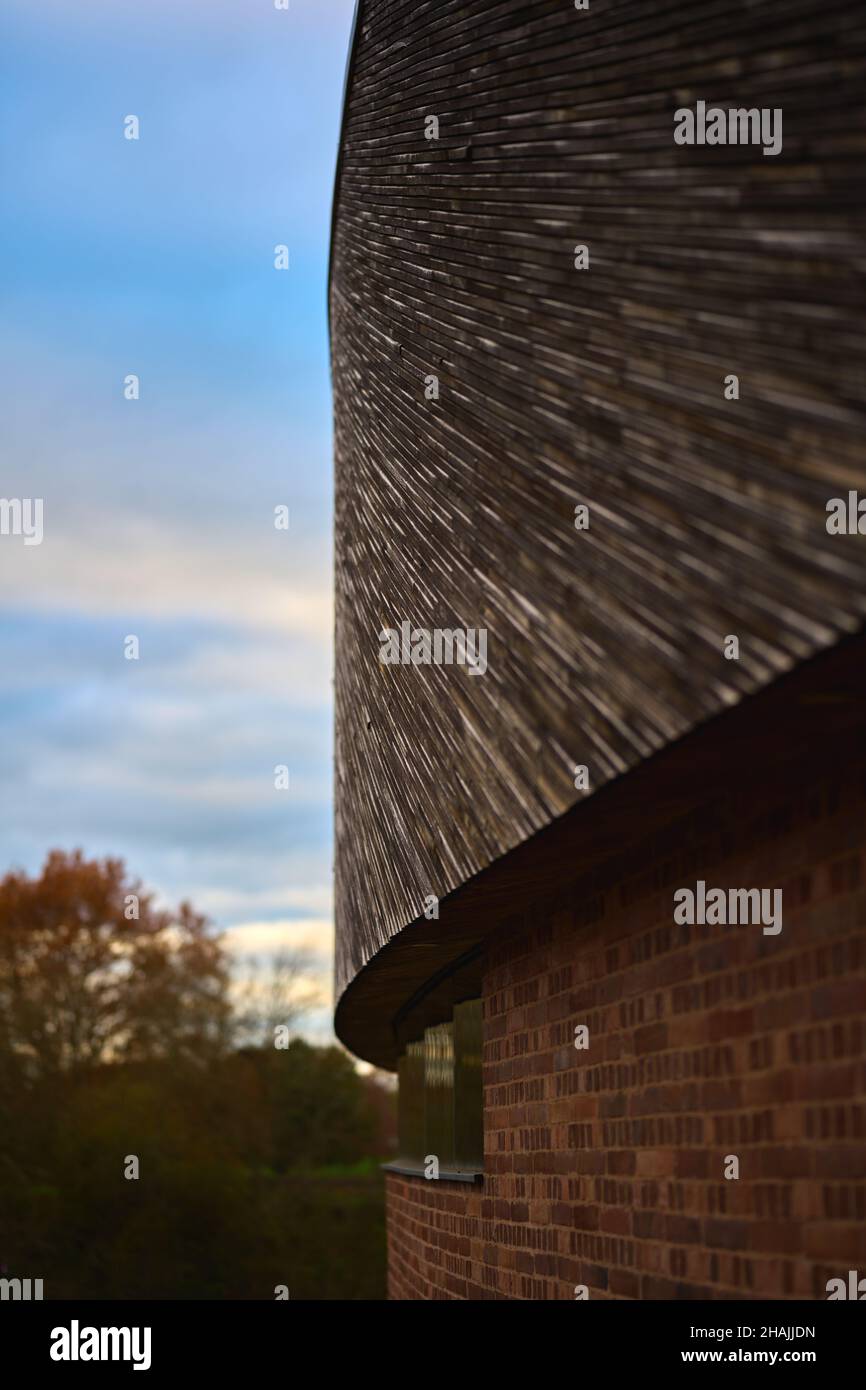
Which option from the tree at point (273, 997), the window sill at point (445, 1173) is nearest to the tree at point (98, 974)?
the tree at point (273, 997)

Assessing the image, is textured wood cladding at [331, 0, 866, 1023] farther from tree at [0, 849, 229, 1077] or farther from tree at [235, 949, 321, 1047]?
tree at [235, 949, 321, 1047]

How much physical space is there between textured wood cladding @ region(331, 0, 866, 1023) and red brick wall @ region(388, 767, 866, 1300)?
46 centimetres

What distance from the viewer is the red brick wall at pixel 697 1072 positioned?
10.9 ft

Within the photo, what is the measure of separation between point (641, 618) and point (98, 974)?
34.4 meters

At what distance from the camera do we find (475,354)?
510 cm

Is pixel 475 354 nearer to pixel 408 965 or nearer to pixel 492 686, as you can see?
pixel 492 686

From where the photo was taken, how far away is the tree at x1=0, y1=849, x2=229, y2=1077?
33631 mm

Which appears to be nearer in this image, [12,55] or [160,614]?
[12,55]

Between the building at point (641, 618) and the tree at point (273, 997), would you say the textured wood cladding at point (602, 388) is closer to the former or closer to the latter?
the building at point (641, 618)

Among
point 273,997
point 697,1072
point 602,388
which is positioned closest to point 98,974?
point 273,997

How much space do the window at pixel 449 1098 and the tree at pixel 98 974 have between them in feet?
77.4

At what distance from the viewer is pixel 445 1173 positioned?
26.2ft

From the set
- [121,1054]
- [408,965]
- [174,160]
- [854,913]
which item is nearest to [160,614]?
[121,1054]

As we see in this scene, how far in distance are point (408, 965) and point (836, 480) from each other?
18.7ft
